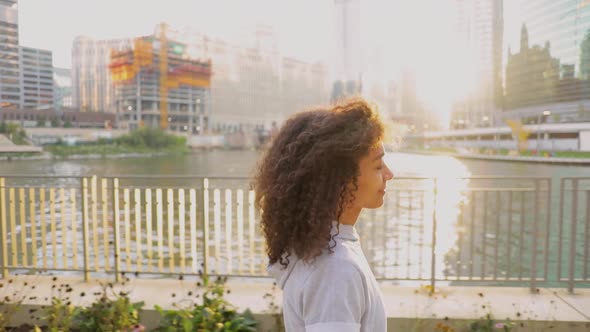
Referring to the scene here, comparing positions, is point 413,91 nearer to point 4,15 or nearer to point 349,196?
point 4,15

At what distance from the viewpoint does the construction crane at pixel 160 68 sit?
56822 mm

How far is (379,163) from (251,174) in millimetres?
346

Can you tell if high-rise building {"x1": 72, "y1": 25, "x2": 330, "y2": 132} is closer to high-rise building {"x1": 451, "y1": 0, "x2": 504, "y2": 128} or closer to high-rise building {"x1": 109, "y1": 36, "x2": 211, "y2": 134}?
high-rise building {"x1": 109, "y1": 36, "x2": 211, "y2": 134}

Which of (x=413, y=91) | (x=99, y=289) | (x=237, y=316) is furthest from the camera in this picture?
(x=413, y=91)

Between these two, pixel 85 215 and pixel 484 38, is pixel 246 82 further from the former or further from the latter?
pixel 85 215

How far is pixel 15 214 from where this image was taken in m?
3.85

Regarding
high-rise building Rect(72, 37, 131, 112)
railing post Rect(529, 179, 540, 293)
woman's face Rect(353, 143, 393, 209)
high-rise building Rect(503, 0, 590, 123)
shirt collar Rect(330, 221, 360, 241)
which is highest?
high-rise building Rect(72, 37, 131, 112)

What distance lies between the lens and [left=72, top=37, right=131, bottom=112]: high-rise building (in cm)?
4100

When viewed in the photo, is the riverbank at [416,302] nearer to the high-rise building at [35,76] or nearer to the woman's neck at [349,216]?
the woman's neck at [349,216]

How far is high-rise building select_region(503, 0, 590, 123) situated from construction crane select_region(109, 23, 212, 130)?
2131 inches

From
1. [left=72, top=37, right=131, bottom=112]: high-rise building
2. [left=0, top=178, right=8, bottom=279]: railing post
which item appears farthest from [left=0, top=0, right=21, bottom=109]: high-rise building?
[left=72, top=37, right=131, bottom=112]: high-rise building

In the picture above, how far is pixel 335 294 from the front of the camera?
0.68 metres

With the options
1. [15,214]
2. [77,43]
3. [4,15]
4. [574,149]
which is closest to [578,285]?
[574,149]

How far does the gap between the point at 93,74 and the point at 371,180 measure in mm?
54043
